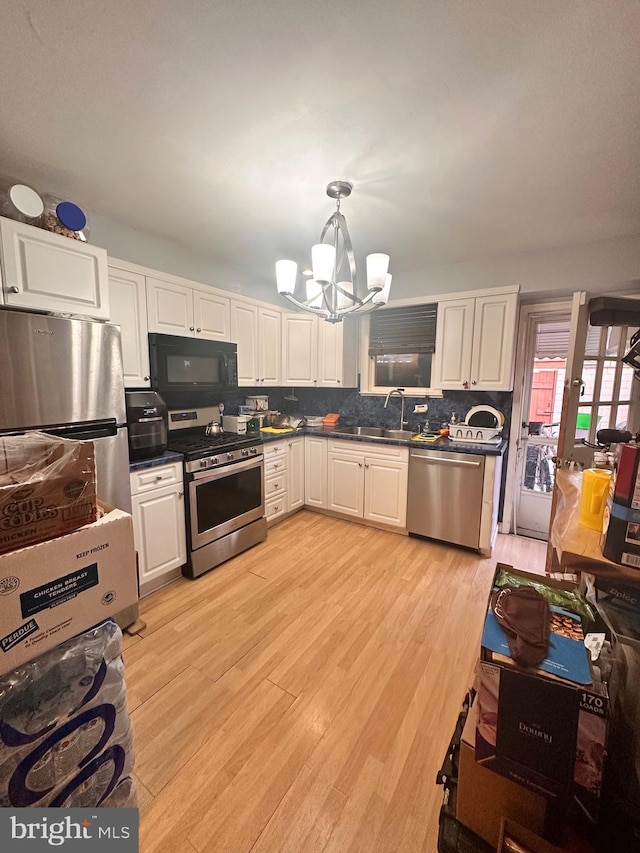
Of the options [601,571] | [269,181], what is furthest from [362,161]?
[601,571]

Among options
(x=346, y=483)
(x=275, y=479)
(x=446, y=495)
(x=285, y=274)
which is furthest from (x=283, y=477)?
(x=285, y=274)

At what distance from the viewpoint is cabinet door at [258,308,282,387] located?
3.37 meters

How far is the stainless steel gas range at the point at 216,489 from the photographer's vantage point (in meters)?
Answer: 2.46

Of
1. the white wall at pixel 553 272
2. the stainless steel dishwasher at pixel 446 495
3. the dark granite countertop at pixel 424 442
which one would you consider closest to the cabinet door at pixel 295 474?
the dark granite countertop at pixel 424 442

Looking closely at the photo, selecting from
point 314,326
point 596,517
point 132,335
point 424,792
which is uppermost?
point 314,326

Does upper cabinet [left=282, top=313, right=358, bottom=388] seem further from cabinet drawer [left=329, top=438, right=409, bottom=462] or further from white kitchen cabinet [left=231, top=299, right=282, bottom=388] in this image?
cabinet drawer [left=329, top=438, right=409, bottom=462]

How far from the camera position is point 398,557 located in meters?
2.82

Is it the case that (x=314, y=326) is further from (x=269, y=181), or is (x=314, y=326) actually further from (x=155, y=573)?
(x=155, y=573)

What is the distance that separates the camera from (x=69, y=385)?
172 centimetres

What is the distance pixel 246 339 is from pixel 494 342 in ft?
7.34

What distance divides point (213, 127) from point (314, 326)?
2.23 metres

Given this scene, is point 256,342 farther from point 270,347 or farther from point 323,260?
point 323,260

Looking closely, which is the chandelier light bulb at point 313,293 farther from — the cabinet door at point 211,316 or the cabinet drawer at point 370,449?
Result: the cabinet drawer at point 370,449

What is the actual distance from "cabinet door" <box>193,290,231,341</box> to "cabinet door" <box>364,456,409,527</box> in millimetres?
1783
